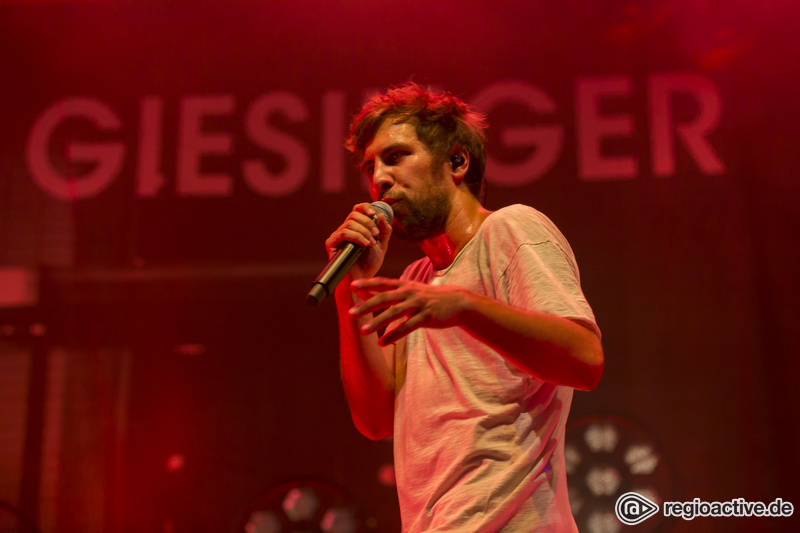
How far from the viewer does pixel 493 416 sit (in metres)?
1.27

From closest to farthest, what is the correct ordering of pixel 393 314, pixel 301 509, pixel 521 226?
pixel 393 314 → pixel 521 226 → pixel 301 509

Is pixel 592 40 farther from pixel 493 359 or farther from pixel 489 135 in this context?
pixel 493 359

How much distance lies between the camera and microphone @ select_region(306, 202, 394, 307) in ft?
4.03

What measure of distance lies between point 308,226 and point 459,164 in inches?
67.7

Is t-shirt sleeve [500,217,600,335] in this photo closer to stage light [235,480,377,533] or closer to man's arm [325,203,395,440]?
man's arm [325,203,395,440]

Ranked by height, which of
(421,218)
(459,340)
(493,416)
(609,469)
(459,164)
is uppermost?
(459,164)

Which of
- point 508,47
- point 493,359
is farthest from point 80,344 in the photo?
point 493,359

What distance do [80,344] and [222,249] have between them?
2.36ft

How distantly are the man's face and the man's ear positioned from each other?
42 mm

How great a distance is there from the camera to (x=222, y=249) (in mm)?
3340

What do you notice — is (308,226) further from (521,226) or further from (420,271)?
(521,226)

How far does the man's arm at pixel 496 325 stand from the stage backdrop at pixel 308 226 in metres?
1.98

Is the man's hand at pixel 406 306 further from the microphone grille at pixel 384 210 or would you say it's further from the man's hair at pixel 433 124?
the man's hair at pixel 433 124

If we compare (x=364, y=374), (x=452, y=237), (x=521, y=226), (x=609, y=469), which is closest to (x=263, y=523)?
(x=609, y=469)
